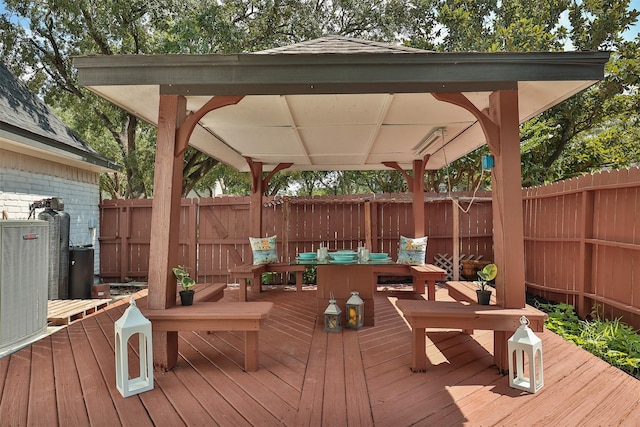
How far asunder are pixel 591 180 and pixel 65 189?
7.96 meters

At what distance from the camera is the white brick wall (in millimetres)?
5328

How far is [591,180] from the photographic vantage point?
15.0 ft

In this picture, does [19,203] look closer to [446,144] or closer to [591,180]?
[446,144]

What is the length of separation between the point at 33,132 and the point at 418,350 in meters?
5.66

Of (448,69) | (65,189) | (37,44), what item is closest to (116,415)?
(448,69)

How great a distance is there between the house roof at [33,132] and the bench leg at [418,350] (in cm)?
531

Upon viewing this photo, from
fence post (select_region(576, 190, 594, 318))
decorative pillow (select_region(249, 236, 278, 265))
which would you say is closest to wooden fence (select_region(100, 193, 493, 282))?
decorative pillow (select_region(249, 236, 278, 265))

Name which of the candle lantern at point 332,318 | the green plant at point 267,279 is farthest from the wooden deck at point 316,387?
the green plant at point 267,279

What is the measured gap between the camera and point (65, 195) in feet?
22.0

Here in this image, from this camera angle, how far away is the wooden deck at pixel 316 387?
7.43 ft

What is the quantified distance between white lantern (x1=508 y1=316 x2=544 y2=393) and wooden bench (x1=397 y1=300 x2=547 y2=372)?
5.3 inches

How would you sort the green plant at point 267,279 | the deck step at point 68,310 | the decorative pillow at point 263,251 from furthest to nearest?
the green plant at point 267,279 → the decorative pillow at point 263,251 → the deck step at point 68,310

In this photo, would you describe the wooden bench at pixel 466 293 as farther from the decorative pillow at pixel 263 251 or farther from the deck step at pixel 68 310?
the deck step at pixel 68 310

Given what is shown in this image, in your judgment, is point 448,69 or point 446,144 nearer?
point 448,69
